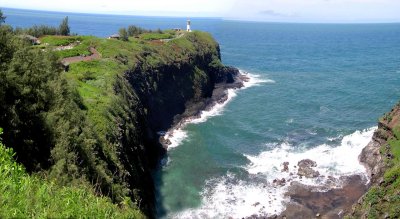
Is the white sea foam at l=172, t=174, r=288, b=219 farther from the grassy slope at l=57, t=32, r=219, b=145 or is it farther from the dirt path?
the dirt path

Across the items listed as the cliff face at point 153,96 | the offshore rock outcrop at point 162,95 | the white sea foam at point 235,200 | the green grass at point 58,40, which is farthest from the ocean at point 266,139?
the green grass at point 58,40

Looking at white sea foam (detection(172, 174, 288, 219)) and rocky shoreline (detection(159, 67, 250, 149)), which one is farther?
rocky shoreline (detection(159, 67, 250, 149))

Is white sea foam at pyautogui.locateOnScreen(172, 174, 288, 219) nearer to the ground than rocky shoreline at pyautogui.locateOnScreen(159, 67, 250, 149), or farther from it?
nearer to the ground

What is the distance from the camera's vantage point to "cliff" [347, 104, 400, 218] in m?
35.4

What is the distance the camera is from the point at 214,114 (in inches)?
3039

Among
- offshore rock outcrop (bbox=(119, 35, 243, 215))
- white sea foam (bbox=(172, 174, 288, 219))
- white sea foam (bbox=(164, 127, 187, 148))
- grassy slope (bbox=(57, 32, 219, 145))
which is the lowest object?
white sea foam (bbox=(172, 174, 288, 219))

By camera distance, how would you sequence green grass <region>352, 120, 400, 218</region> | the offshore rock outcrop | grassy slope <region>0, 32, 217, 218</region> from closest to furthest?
grassy slope <region>0, 32, 217, 218</region>
green grass <region>352, 120, 400, 218</region>
the offshore rock outcrop

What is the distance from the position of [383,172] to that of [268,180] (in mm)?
14369

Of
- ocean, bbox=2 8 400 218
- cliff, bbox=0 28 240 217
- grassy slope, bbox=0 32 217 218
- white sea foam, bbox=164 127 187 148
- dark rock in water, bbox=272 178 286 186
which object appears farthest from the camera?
white sea foam, bbox=164 127 187 148

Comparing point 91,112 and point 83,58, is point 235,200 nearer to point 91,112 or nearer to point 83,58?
point 91,112

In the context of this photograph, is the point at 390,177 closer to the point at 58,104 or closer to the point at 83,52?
the point at 58,104

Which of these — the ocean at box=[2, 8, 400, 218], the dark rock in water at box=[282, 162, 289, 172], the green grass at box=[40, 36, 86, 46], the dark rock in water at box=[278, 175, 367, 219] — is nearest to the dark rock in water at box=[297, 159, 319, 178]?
the ocean at box=[2, 8, 400, 218]

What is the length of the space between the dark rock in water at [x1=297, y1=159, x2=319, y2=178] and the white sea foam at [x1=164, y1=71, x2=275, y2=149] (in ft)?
65.0

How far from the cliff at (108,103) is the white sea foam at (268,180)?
7915mm
